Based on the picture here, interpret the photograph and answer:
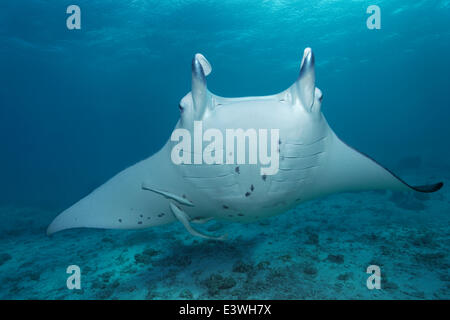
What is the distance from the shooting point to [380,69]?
113 feet

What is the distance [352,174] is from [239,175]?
154 centimetres

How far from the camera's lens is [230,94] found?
140ft

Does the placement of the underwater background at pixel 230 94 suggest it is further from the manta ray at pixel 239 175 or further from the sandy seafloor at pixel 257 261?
the manta ray at pixel 239 175

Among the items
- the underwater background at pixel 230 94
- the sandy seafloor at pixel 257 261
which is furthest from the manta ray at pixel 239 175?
the underwater background at pixel 230 94

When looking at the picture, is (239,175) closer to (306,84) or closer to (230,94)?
(306,84)

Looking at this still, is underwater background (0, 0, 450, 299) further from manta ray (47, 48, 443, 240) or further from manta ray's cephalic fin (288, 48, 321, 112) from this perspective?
manta ray's cephalic fin (288, 48, 321, 112)

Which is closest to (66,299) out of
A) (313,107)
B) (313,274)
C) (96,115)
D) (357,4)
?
(313,274)

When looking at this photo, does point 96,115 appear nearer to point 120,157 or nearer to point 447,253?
point 120,157

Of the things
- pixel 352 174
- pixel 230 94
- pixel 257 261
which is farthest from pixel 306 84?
pixel 230 94

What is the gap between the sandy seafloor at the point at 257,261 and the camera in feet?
9.50

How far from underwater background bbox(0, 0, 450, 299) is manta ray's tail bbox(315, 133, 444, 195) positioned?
1.21 metres

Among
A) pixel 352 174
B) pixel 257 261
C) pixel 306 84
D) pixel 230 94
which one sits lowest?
pixel 257 261

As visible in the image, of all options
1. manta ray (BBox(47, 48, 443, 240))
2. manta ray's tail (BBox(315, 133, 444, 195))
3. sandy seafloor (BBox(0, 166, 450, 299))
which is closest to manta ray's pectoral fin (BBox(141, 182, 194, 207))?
manta ray (BBox(47, 48, 443, 240))

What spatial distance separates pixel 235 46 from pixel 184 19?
22.3 ft
